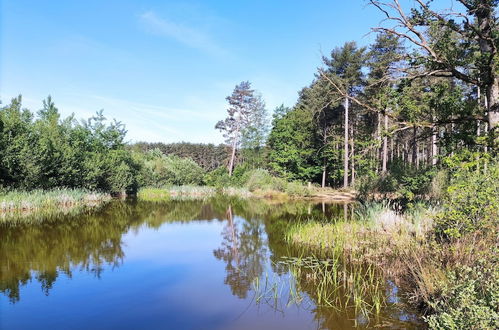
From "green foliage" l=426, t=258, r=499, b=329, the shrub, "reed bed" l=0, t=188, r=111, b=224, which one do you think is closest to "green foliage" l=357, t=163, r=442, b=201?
"green foliage" l=426, t=258, r=499, b=329

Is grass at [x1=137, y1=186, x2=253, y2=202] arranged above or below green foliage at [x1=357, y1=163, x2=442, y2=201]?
below

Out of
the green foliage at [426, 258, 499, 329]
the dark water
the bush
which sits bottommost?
the dark water

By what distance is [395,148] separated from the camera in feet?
154

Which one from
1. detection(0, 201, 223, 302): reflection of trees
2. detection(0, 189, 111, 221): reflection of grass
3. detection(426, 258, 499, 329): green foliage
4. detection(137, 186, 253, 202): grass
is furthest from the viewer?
detection(137, 186, 253, 202): grass

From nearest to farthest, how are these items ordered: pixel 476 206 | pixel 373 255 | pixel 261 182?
pixel 476 206
pixel 373 255
pixel 261 182

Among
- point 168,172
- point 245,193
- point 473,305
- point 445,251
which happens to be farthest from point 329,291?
point 168,172

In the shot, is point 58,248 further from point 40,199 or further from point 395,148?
point 395,148

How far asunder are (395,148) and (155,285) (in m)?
45.7

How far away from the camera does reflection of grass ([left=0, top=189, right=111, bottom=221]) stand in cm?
1717

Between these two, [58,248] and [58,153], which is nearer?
[58,248]

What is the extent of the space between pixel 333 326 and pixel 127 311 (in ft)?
10.8

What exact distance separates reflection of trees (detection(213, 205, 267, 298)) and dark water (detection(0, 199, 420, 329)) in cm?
3

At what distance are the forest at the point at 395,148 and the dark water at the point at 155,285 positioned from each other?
1.50 meters

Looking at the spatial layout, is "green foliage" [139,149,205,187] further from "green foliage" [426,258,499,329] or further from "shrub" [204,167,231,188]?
"green foliage" [426,258,499,329]
